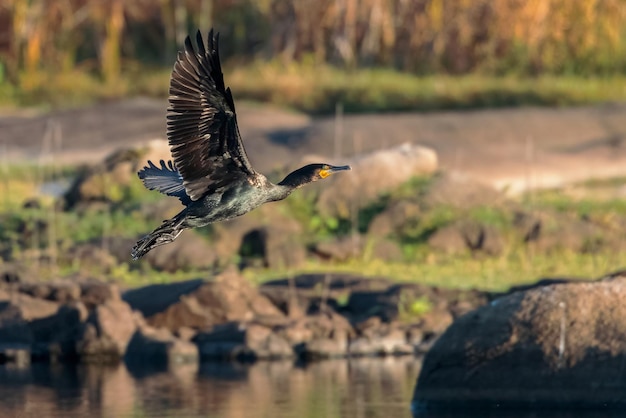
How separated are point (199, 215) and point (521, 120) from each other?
47.0 ft

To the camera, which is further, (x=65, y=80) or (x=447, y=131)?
(x=65, y=80)

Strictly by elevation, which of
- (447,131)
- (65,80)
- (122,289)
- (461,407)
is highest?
(65,80)

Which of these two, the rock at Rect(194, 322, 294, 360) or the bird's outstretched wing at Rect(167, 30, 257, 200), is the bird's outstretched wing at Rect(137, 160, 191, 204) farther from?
the rock at Rect(194, 322, 294, 360)

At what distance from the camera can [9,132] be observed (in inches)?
894

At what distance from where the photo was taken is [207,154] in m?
8.00

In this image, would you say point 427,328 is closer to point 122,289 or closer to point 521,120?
point 122,289

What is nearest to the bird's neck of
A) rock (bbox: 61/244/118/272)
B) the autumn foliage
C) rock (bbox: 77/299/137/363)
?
rock (bbox: 77/299/137/363)

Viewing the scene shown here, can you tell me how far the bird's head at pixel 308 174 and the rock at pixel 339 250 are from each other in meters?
7.01

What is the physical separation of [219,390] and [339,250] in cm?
421

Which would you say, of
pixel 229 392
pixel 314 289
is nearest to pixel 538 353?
pixel 229 392

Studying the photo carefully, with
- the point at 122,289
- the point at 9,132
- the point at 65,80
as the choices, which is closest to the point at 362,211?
the point at 122,289

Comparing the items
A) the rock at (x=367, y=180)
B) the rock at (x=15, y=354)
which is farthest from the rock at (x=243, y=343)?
the rock at (x=367, y=180)

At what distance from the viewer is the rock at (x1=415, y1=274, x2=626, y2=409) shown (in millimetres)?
10031

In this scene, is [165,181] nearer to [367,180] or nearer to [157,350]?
[157,350]
